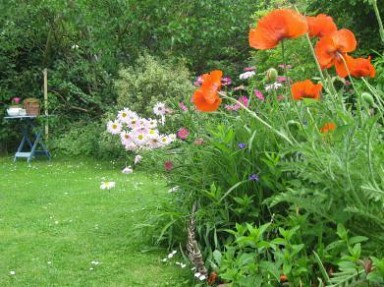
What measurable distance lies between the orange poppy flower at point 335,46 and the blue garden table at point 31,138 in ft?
25.4

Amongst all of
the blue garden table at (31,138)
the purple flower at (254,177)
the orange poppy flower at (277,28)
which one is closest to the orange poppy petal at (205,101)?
the orange poppy flower at (277,28)

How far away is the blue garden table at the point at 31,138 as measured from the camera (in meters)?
9.57

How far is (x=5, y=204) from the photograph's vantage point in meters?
5.58

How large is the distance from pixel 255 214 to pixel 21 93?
8845mm

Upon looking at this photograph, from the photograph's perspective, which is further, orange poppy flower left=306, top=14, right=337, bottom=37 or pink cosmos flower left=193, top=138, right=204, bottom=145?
pink cosmos flower left=193, top=138, right=204, bottom=145

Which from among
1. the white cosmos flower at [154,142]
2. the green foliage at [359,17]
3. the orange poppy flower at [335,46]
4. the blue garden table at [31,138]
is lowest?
the blue garden table at [31,138]

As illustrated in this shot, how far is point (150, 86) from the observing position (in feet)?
28.9

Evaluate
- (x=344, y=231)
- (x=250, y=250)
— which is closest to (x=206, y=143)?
(x=250, y=250)

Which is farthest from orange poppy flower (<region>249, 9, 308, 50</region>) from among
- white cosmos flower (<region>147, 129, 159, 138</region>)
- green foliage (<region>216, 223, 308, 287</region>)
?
white cosmos flower (<region>147, 129, 159, 138</region>)

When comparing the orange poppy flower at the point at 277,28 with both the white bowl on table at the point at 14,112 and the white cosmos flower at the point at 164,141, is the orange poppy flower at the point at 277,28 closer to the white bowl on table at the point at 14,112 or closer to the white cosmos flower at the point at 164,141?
the white cosmos flower at the point at 164,141

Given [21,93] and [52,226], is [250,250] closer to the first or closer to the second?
[52,226]

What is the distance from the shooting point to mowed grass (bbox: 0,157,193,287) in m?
3.30

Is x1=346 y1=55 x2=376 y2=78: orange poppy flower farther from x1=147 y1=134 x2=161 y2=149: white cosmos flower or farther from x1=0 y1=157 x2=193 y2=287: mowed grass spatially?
x1=147 y1=134 x2=161 y2=149: white cosmos flower

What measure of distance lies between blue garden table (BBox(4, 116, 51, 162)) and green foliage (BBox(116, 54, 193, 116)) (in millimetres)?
1678
